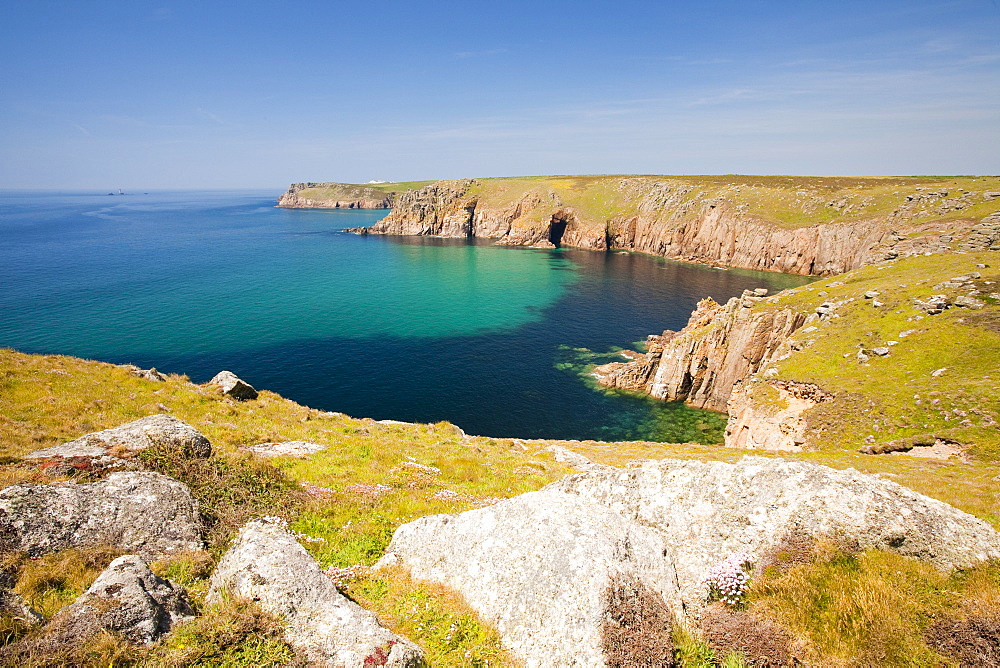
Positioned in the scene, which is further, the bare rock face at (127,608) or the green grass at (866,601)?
the green grass at (866,601)

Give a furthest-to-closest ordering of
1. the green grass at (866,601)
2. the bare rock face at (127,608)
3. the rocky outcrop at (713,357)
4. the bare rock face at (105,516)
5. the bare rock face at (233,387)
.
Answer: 1. the rocky outcrop at (713,357)
2. the bare rock face at (233,387)
3. the bare rock face at (105,516)
4. the green grass at (866,601)
5. the bare rock face at (127,608)

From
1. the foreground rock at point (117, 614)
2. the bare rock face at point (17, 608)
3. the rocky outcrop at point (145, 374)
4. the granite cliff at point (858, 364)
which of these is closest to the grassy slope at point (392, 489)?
the foreground rock at point (117, 614)

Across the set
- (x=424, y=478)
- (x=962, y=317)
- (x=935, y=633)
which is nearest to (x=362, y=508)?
(x=424, y=478)

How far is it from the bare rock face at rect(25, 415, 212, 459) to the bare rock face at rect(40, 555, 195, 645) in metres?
8.34

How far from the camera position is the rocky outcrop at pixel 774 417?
40625 mm

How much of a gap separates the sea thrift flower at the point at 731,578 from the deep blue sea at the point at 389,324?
152 ft

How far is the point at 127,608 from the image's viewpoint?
8648mm

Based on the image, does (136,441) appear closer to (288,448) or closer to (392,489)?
(288,448)

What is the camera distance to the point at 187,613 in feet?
31.6

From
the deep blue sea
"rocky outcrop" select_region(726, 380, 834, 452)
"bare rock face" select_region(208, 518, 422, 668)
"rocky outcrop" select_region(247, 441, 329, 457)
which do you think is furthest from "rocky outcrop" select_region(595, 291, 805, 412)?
"bare rock face" select_region(208, 518, 422, 668)

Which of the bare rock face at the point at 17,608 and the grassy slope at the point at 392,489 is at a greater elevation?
the bare rock face at the point at 17,608

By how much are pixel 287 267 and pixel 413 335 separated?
9167 centimetres

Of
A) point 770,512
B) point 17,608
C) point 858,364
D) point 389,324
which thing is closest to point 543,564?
point 770,512

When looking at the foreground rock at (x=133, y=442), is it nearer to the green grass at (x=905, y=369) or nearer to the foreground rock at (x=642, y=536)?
the foreground rock at (x=642, y=536)
